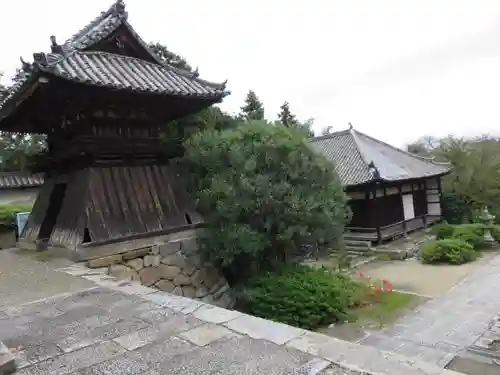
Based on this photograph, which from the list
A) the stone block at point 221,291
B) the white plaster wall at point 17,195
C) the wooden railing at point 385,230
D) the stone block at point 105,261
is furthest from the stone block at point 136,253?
the white plaster wall at point 17,195

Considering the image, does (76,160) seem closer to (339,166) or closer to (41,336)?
(41,336)

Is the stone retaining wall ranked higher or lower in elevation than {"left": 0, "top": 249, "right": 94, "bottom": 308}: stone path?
lower

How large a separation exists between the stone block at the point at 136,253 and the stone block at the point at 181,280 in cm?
82

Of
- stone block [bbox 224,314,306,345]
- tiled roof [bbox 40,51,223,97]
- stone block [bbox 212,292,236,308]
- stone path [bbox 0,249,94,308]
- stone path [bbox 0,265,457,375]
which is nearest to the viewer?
stone path [bbox 0,265,457,375]

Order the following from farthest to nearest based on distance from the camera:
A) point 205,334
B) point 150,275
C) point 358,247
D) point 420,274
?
point 358,247 → point 420,274 → point 150,275 → point 205,334

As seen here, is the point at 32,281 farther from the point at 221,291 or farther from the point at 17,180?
the point at 17,180

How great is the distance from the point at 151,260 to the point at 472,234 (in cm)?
1438

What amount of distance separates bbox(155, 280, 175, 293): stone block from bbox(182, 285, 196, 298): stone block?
0.96ft

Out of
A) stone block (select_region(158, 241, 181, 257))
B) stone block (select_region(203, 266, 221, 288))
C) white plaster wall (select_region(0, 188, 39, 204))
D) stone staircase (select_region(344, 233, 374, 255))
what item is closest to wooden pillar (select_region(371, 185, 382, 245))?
stone staircase (select_region(344, 233, 374, 255))

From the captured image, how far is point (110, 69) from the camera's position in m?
7.10

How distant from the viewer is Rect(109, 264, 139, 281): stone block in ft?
21.9

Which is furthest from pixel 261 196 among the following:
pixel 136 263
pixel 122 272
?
pixel 122 272

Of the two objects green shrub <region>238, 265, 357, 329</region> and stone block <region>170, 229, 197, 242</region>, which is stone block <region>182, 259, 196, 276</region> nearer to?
A: stone block <region>170, 229, 197, 242</region>

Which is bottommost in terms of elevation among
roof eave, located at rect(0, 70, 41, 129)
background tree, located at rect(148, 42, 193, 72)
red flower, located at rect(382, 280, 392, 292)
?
red flower, located at rect(382, 280, 392, 292)
